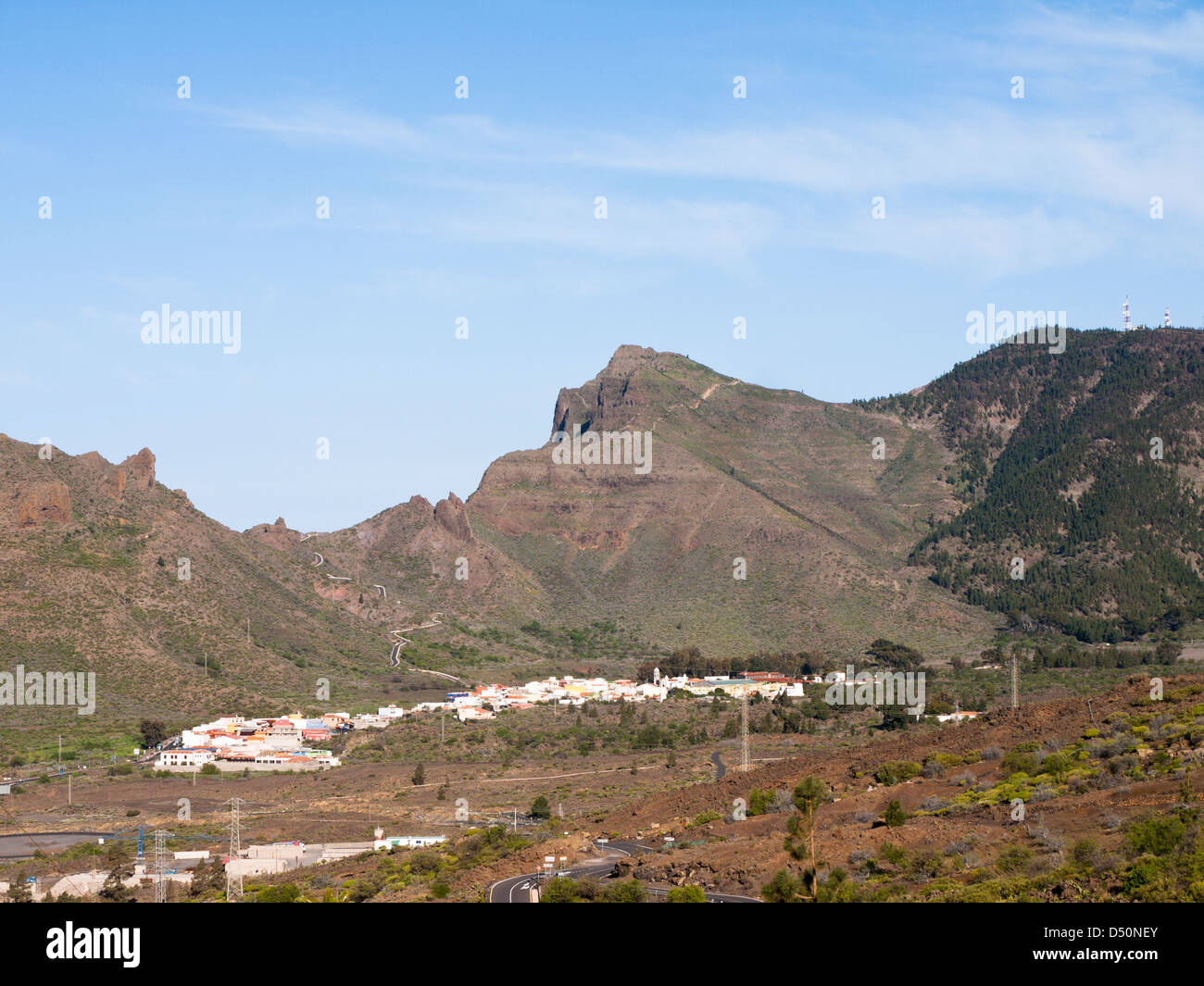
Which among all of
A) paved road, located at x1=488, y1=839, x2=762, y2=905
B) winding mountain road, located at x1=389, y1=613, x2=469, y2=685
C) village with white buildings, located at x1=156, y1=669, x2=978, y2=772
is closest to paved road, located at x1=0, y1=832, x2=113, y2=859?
village with white buildings, located at x1=156, y1=669, x2=978, y2=772

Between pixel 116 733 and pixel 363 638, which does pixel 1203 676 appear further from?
pixel 363 638

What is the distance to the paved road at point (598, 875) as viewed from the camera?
3444 cm

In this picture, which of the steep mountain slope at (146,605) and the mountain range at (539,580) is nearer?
the steep mountain slope at (146,605)

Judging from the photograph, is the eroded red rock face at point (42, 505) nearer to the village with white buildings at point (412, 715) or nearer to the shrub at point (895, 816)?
the village with white buildings at point (412, 715)

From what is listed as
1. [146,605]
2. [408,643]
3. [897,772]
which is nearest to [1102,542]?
[408,643]

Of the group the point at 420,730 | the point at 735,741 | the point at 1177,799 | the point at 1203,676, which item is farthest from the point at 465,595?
the point at 1177,799

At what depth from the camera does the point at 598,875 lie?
40.8 metres

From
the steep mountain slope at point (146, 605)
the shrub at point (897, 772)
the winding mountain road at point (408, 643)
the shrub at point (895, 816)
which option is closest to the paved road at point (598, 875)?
the shrub at point (895, 816)

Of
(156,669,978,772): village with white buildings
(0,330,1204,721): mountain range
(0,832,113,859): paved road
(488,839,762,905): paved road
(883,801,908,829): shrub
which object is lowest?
(0,832,113,859): paved road

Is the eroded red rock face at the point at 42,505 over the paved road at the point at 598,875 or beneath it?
over

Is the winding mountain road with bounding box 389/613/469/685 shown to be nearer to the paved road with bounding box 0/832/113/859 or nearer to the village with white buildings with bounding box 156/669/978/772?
the village with white buildings with bounding box 156/669/978/772

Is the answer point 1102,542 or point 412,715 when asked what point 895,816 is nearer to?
point 412,715

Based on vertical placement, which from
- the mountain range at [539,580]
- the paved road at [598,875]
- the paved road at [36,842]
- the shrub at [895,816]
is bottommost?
the paved road at [36,842]

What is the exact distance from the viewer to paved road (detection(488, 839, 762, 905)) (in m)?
34.4
